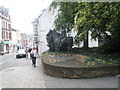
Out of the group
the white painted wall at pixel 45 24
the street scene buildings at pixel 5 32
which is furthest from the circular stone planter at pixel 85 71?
the street scene buildings at pixel 5 32

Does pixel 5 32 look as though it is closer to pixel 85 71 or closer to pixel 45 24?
pixel 45 24

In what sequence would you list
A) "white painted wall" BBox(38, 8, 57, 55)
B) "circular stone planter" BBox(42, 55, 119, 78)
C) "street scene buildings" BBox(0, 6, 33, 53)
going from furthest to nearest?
"street scene buildings" BBox(0, 6, 33, 53)
"white painted wall" BBox(38, 8, 57, 55)
"circular stone planter" BBox(42, 55, 119, 78)

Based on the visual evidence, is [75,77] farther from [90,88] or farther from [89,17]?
[89,17]

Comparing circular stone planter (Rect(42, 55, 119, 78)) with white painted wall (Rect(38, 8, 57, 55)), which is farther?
white painted wall (Rect(38, 8, 57, 55))

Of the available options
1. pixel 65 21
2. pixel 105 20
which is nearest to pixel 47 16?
Result: pixel 65 21

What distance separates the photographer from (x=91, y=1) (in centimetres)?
654

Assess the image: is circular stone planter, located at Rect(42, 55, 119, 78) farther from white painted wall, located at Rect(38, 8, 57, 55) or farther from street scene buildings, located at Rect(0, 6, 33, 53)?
street scene buildings, located at Rect(0, 6, 33, 53)

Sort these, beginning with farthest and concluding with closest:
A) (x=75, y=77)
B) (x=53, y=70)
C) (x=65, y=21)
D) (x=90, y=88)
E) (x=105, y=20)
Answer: (x=65, y=21)
(x=105, y=20)
(x=53, y=70)
(x=75, y=77)
(x=90, y=88)

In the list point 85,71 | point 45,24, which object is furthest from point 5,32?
point 85,71

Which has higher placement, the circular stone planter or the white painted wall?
the white painted wall

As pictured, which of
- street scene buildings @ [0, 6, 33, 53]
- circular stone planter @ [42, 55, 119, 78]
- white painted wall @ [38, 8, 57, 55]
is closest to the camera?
circular stone planter @ [42, 55, 119, 78]

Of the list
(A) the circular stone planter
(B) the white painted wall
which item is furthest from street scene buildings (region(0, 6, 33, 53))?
(A) the circular stone planter

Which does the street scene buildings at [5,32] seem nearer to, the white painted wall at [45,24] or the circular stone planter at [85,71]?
the white painted wall at [45,24]

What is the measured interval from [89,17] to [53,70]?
3.70m
